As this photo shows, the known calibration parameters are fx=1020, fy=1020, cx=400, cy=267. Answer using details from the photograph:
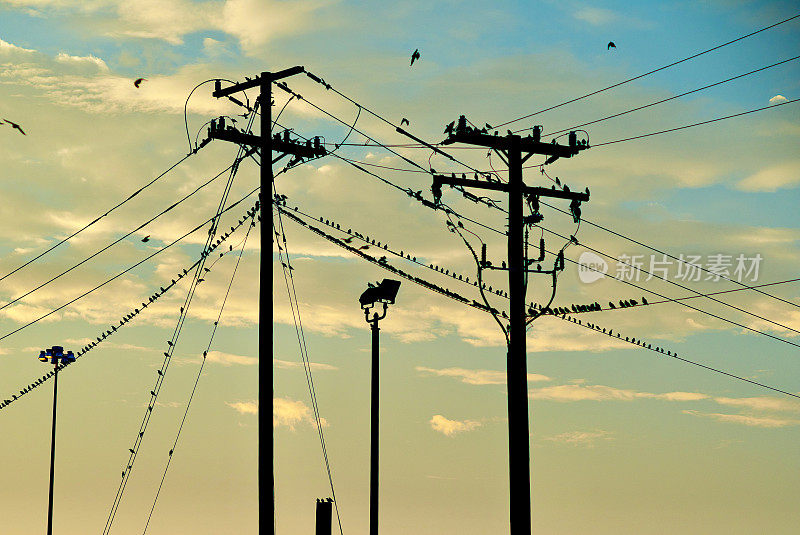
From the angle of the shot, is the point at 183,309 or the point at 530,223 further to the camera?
the point at 183,309

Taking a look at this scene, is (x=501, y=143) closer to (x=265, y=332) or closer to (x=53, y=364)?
(x=265, y=332)

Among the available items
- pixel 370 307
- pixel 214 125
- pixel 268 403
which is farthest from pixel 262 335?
pixel 214 125

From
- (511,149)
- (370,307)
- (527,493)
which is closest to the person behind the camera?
(527,493)

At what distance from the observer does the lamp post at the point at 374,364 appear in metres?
24.3

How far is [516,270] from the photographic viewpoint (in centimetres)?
2236

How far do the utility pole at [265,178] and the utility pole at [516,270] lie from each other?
3715 mm

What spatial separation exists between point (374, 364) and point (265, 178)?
A: 547 cm

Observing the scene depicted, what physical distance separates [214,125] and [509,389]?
9.26 meters

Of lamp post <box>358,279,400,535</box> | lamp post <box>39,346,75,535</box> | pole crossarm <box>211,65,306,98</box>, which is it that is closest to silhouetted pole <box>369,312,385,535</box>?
lamp post <box>358,279,400,535</box>

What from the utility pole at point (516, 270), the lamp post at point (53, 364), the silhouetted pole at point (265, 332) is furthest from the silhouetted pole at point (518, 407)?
the lamp post at point (53, 364)

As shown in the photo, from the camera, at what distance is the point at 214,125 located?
24.1 metres

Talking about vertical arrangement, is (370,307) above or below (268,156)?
below

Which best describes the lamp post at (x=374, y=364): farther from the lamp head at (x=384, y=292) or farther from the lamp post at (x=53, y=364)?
the lamp post at (x=53, y=364)

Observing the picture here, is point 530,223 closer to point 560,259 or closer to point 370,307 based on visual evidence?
point 560,259
